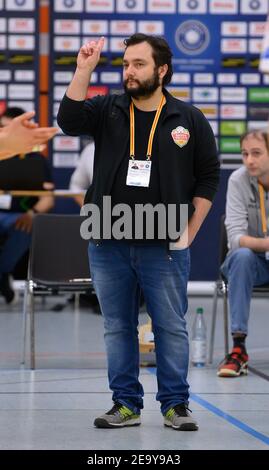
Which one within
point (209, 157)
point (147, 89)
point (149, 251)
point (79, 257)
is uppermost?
point (147, 89)

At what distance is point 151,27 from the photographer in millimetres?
→ 12422

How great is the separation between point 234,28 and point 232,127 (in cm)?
113

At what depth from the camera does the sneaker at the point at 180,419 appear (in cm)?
513

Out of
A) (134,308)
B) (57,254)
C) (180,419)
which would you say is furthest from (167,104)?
(57,254)

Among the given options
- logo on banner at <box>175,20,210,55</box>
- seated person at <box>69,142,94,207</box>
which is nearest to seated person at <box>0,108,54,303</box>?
seated person at <box>69,142,94,207</box>

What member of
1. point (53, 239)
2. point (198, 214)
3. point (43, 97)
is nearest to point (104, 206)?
point (198, 214)

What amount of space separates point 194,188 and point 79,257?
282cm

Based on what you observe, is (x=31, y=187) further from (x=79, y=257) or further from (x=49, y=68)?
(x=79, y=257)

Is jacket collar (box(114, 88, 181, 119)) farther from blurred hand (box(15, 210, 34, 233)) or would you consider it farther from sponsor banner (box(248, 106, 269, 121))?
sponsor banner (box(248, 106, 269, 121))

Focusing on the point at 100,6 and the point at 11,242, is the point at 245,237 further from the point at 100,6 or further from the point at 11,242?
the point at 100,6

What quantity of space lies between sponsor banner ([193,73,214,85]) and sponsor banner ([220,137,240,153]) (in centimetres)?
67

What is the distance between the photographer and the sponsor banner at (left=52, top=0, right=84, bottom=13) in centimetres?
1234

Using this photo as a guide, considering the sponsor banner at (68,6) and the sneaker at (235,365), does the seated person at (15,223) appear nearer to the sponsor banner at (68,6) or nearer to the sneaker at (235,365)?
the sponsor banner at (68,6)

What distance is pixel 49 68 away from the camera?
1236 centimetres
